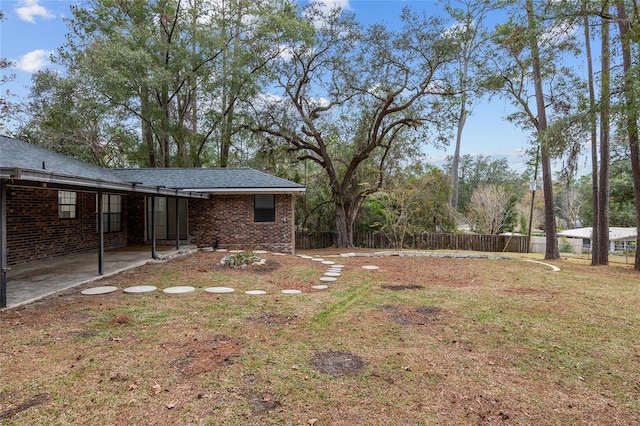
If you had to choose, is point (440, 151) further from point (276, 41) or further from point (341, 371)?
point (341, 371)

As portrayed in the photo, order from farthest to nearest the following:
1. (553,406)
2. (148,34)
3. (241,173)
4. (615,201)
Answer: (615,201), (148,34), (241,173), (553,406)

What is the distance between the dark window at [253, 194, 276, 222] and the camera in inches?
484

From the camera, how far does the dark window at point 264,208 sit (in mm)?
12289

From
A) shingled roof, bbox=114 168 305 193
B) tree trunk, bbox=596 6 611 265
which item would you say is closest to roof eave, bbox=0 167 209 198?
shingled roof, bbox=114 168 305 193

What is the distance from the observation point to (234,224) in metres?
12.2

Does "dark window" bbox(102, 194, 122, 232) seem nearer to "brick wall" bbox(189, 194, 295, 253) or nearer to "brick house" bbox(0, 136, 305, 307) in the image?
"brick house" bbox(0, 136, 305, 307)

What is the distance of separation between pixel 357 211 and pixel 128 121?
11840 millimetres

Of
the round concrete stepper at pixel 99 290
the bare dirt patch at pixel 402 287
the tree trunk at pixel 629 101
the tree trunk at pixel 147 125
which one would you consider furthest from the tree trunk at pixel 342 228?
the round concrete stepper at pixel 99 290

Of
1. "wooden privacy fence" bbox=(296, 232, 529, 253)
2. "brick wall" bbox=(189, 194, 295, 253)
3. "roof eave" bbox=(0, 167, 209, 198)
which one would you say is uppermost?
"roof eave" bbox=(0, 167, 209, 198)

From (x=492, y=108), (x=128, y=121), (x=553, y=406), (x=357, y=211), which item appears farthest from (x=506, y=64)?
(x=128, y=121)

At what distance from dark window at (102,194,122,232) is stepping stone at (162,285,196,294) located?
6297mm

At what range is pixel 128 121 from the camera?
16.6m

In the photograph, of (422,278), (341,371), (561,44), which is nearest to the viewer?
(341,371)

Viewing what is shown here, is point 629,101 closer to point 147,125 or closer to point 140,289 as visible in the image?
point 140,289
